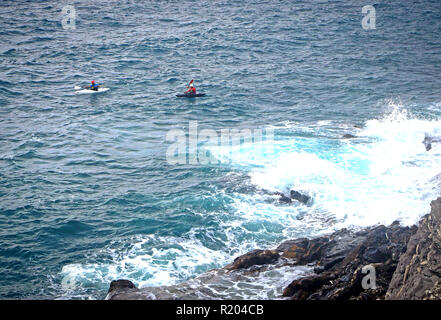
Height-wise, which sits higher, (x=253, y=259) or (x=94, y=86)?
(x=94, y=86)

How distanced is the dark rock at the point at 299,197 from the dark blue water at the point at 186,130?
0.40 metres

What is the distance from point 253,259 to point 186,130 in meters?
14.7

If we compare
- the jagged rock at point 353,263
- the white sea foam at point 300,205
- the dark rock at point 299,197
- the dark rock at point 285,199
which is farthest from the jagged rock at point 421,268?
the dark rock at point 285,199

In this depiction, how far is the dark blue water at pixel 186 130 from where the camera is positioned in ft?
59.4

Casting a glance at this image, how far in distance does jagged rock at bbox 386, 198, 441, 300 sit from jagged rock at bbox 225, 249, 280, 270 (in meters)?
4.32

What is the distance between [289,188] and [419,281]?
35.8 feet

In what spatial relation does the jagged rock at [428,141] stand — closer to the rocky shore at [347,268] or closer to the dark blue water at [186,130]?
the dark blue water at [186,130]

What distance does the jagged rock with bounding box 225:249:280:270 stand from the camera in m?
15.8

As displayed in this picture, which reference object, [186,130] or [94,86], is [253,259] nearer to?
[186,130]

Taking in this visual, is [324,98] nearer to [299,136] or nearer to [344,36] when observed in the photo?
[299,136]

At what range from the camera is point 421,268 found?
472 inches

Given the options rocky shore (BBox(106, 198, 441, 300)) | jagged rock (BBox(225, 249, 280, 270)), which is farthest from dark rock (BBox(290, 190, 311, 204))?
jagged rock (BBox(225, 249, 280, 270))

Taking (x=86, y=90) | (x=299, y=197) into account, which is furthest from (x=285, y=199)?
(x=86, y=90)

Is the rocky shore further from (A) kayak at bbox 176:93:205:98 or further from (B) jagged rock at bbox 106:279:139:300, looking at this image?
(A) kayak at bbox 176:93:205:98
